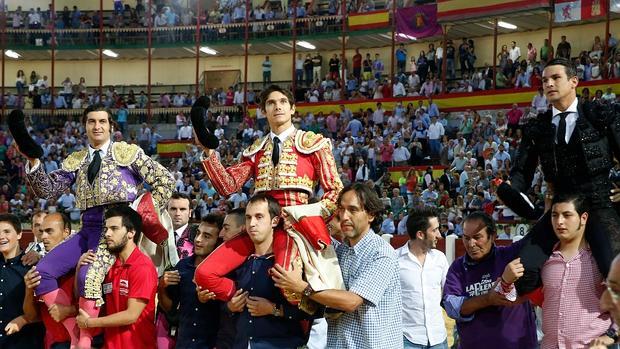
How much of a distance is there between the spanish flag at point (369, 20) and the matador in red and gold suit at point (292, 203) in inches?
932

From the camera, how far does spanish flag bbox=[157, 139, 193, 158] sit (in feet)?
92.0

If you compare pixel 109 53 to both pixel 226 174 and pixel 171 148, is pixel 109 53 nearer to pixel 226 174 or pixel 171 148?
pixel 171 148

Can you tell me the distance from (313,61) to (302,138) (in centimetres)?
2630

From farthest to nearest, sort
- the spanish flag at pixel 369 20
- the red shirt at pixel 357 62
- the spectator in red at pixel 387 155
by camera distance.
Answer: the red shirt at pixel 357 62
the spanish flag at pixel 369 20
the spectator in red at pixel 387 155

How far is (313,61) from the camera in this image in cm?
3216

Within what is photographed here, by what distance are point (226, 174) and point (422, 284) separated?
211cm

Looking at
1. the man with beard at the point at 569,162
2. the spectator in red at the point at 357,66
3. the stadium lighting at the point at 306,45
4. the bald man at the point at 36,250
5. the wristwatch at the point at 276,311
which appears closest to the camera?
the man with beard at the point at 569,162

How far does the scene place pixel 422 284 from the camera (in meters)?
7.55

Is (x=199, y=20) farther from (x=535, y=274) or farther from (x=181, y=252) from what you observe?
(x=535, y=274)

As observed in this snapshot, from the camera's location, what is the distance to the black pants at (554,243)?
533 centimetres

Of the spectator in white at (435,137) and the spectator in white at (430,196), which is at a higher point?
the spectator in white at (435,137)

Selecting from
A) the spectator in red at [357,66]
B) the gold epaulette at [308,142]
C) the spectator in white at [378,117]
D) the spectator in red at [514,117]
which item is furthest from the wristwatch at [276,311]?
the spectator in red at [357,66]

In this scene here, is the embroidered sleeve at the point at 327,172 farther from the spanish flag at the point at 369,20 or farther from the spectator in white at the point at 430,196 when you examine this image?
the spanish flag at the point at 369,20

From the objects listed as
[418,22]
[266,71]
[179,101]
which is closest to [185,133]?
[179,101]
